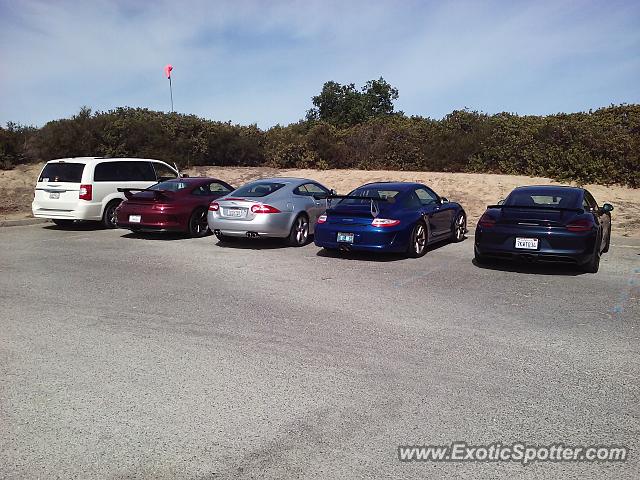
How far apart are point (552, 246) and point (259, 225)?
5.43 metres

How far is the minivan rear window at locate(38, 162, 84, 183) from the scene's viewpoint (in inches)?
561

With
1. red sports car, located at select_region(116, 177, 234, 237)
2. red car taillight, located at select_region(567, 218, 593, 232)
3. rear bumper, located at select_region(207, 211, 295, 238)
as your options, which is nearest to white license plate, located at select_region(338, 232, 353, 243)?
rear bumper, located at select_region(207, 211, 295, 238)

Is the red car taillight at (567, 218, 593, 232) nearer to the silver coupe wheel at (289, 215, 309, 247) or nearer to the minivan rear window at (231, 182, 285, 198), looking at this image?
the silver coupe wheel at (289, 215, 309, 247)

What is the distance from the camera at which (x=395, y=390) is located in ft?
14.5

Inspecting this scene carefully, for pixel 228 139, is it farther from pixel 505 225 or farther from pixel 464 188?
pixel 505 225

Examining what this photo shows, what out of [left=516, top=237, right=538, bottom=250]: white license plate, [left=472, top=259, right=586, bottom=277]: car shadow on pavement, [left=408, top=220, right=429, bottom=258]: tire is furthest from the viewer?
[left=408, top=220, right=429, bottom=258]: tire

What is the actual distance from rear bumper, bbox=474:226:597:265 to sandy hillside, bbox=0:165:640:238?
6.94 m

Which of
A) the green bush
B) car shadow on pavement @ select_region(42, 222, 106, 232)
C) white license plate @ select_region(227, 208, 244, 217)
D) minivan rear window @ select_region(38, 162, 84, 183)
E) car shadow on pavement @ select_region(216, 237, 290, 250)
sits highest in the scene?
the green bush

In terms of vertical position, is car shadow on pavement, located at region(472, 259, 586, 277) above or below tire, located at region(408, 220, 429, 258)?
below

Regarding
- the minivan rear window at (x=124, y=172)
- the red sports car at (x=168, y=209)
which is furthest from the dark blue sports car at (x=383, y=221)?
the minivan rear window at (x=124, y=172)

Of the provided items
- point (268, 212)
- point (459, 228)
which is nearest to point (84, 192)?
point (268, 212)

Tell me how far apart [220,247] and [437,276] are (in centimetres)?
503

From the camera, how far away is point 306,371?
15.8 feet

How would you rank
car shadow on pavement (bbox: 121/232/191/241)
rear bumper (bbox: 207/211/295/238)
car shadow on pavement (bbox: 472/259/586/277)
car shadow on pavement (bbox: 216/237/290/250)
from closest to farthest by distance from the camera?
car shadow on pavement (bbox: 472/259/586/277), rear bumper (bbox: 207/211/295/238), car shadow on pavement (bbox: 216/237/290/250), car shadow on pavement (bbox: 121/232/191/241)
